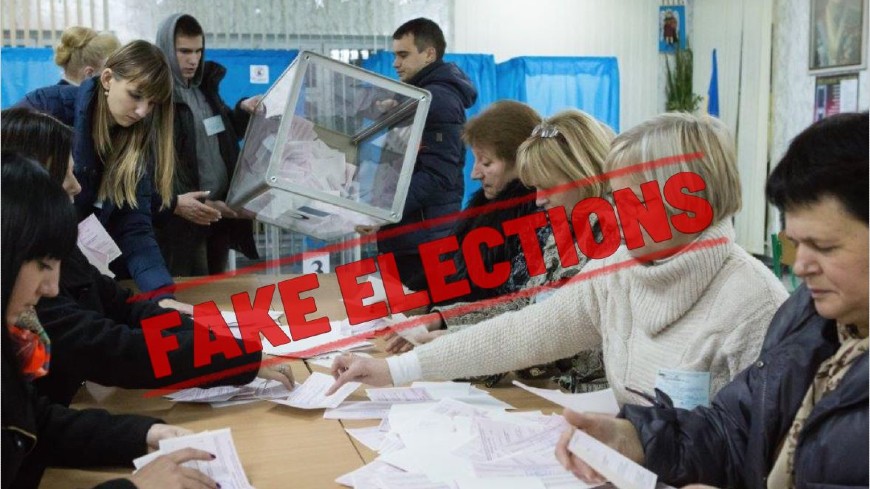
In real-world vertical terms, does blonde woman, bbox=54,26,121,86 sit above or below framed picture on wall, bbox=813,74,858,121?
above

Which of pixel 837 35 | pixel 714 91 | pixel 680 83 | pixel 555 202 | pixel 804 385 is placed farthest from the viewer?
pixel 714 91

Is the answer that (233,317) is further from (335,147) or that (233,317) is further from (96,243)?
(335,147)

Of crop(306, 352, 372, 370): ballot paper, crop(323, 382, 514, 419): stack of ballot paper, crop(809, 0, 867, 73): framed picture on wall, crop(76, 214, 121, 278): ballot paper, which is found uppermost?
crop(809, 0, 867, 73): framed picture on wall

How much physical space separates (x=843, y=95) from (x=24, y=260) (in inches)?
249

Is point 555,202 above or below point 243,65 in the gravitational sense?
below

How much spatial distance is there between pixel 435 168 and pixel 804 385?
236 cm

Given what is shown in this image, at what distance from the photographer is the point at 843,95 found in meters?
6.10

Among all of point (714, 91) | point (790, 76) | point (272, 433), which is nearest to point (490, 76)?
point (714, 91)

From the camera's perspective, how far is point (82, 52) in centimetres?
368

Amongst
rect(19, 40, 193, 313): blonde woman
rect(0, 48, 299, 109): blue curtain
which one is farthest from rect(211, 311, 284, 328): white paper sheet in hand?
rect(0, 48, 299, 109): blue curtain

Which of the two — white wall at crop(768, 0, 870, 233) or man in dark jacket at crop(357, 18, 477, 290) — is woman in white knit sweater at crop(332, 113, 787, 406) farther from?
white wall at crop(768, 0, 870, 233)

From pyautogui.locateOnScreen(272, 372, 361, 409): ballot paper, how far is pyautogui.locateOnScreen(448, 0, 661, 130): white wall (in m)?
5.07

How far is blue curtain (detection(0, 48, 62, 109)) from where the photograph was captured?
16.9ft

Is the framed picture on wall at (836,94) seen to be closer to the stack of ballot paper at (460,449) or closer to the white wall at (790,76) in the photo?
the white wall at (790,76)
